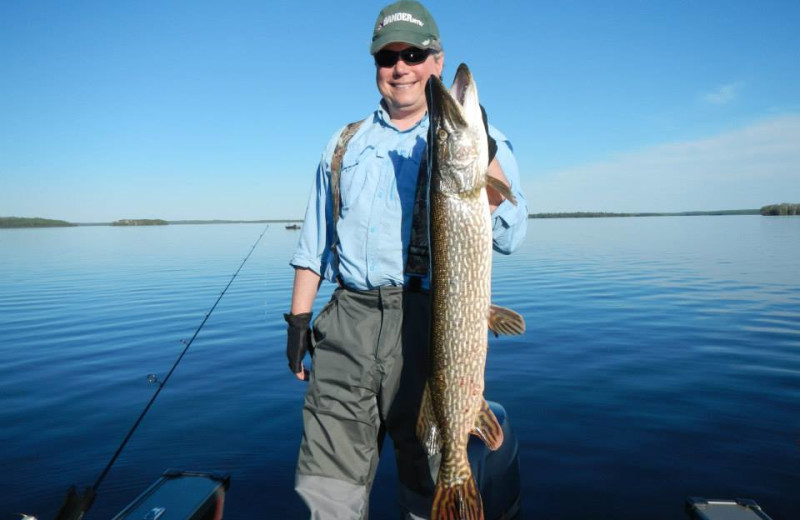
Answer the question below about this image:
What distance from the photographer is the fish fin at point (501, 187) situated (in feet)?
8.59

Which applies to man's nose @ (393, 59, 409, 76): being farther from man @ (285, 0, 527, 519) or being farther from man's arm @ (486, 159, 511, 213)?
man's arm @ (486, 159, 511, 213)

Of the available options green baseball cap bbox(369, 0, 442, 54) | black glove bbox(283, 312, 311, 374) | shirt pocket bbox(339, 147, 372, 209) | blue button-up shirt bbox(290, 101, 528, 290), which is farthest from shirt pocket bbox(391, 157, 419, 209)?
black glove bbox(283, 312, 311, 374)

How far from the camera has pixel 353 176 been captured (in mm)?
3016

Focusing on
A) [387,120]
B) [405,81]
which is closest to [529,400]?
[387,120]

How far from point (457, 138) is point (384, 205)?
2.00ft

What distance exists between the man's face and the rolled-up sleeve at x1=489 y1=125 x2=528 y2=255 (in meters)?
0.49

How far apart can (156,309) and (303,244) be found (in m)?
13.4

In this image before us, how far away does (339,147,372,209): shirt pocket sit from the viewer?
2.98m

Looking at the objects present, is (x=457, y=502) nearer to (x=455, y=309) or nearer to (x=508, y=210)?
(x=455, y=309)

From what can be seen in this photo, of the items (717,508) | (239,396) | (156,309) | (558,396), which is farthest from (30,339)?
(717,508)

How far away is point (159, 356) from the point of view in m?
10.2

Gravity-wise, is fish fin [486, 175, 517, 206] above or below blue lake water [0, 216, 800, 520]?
above

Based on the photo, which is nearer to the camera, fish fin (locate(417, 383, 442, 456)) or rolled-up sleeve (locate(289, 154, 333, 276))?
fish fin (locate(417, 383, 442, 456))

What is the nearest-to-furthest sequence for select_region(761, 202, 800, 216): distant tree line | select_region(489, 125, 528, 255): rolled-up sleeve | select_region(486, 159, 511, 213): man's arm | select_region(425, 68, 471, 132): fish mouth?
select_region(425, 68, 471, 132): fish mouth < select_region(486, 159, 511, 213): man's arm < select_region(489, 125, 528, 255): rolled-up sleeve < select_region(761, 202, 800, 216): distant tree line
